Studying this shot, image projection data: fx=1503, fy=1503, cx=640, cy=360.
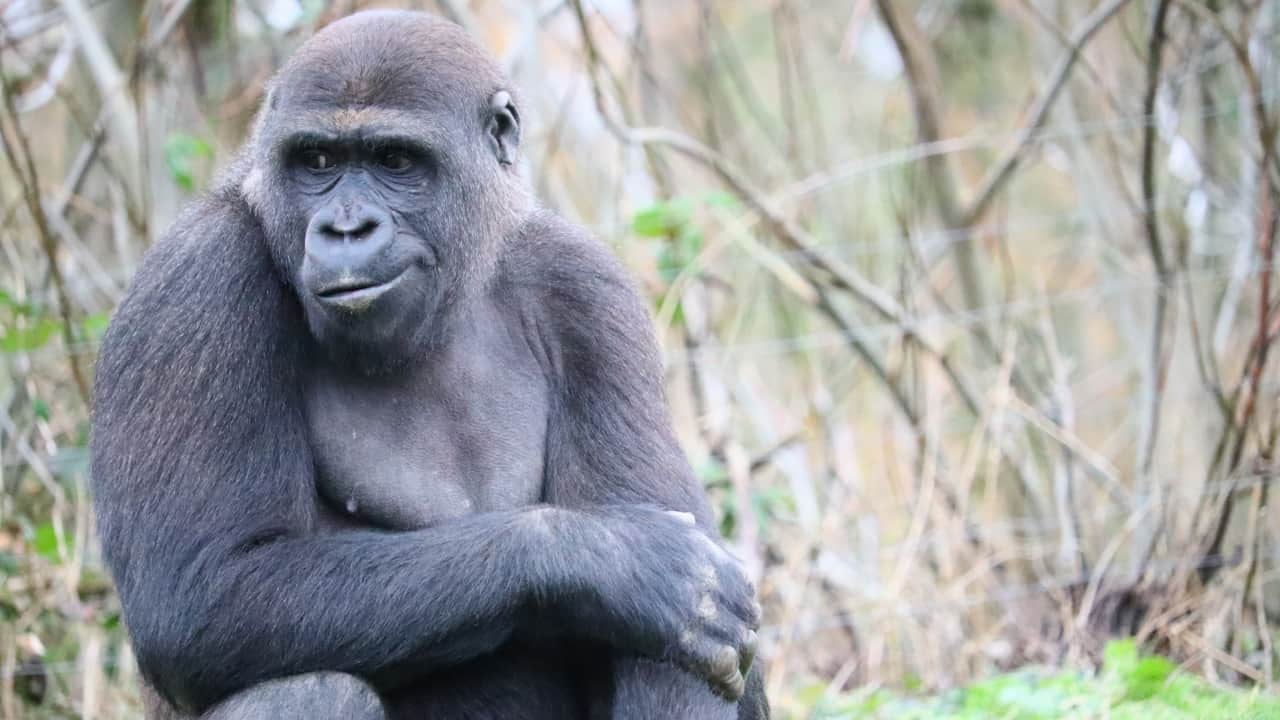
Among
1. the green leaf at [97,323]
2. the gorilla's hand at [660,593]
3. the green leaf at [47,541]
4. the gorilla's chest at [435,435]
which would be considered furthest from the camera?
the green leaf at [97,323]

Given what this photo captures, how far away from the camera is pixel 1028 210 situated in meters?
11.5

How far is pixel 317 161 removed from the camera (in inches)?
122

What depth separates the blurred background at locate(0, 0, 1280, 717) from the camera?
5.19 meters

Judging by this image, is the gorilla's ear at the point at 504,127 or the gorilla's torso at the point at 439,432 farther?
the gorilla's ear at the point at 504,127

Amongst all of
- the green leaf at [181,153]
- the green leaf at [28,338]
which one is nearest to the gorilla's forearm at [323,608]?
the green leaf at [28,338]

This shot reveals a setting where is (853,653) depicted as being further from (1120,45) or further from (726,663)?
(1120,45)

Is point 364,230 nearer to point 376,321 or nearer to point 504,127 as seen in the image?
point 376,321

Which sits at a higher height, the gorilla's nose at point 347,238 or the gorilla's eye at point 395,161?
the gorilla's eye at point 395,161

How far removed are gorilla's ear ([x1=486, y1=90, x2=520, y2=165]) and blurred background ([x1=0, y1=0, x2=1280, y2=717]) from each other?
1.21 meters

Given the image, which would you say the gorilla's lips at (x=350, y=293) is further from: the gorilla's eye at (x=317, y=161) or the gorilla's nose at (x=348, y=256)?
the gorilla's eye at (x=317, y=161)

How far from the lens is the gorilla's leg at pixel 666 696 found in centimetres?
308

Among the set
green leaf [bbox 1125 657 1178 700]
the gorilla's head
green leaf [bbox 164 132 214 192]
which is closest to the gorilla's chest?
the gorilla's head

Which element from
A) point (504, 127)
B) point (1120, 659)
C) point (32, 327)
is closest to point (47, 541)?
point (32, 327)

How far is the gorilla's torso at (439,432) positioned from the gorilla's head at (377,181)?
4.0 inches
